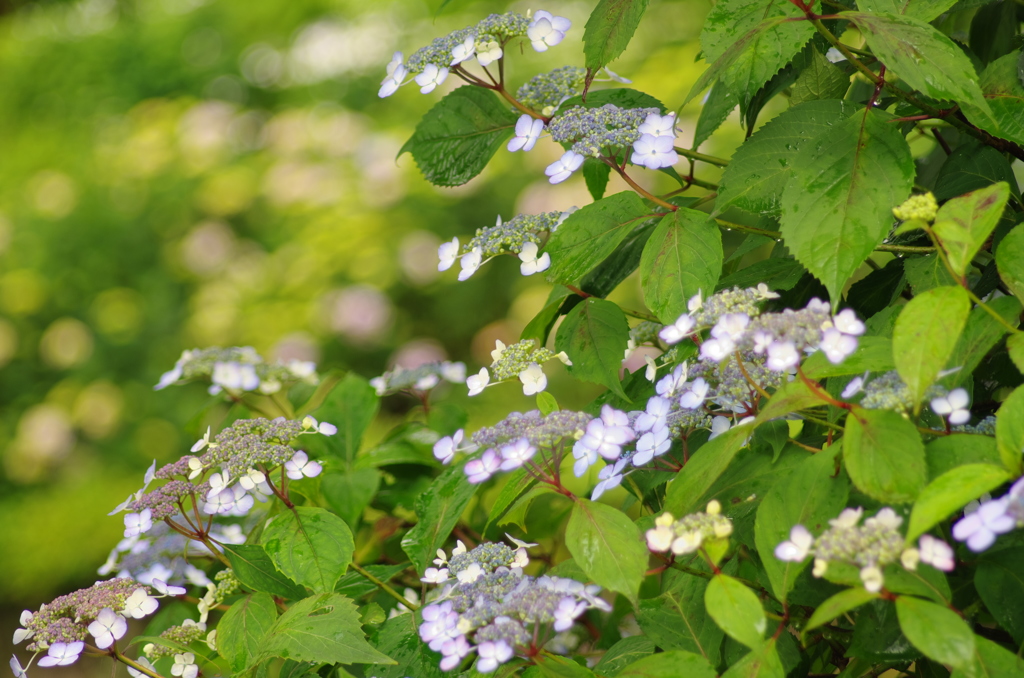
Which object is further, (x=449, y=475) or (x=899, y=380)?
(x=449, y=475)

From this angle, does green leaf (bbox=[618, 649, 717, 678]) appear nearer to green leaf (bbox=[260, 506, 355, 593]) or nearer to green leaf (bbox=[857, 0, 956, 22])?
green leaf (bbox=[260, 506, 355, 593])

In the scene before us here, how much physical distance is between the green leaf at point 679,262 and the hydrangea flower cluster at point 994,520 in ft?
0.92

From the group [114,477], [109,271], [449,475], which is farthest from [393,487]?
[109,271]

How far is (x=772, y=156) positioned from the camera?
0.76 metres

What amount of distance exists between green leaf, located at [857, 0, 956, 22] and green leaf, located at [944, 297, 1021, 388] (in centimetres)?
28

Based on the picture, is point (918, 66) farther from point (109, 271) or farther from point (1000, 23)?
point (109, 271)

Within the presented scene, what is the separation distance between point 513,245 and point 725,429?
0.91 feet

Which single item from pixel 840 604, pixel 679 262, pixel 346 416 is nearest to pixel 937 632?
pixel 840 604

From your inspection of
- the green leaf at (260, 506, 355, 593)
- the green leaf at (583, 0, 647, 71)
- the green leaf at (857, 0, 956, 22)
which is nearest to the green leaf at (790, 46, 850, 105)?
the green leaf at (857, 0, 956, 22)

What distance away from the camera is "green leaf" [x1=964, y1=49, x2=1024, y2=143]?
708 mm

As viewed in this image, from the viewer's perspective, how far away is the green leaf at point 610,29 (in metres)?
0.79

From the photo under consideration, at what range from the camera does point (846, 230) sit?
65cm

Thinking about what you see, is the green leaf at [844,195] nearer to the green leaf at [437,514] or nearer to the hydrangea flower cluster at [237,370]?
the green leaf at [437,514]

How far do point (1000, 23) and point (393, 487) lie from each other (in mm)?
963
